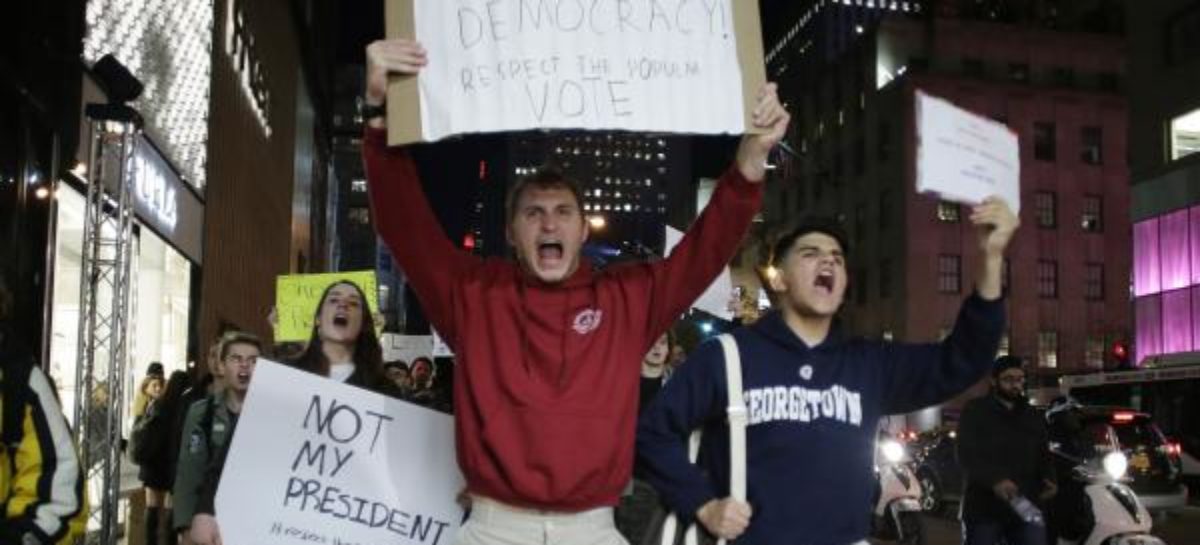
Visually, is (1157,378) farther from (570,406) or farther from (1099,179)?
(1099,179)

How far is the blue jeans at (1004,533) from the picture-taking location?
326 inches

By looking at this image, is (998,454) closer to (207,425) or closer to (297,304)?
(297,304)

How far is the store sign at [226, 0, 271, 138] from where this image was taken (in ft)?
75.1

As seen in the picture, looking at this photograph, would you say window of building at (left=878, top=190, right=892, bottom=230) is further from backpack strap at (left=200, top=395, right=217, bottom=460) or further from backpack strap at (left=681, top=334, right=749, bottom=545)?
backpack strap at (left=681, top=334, right=749, bottom=545)

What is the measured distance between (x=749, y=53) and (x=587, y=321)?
0.99 m

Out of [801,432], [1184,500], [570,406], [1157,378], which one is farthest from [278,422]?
[1157,378]

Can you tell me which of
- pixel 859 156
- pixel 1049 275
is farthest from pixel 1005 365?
pixel 859 156

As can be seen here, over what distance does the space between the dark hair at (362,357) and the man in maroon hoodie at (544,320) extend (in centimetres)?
159

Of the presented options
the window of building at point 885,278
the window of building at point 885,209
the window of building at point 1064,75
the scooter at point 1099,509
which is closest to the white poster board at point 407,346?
the scooter at point 1099,509

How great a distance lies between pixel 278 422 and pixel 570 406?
1.56 meters

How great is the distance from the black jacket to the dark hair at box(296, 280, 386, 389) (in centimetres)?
477

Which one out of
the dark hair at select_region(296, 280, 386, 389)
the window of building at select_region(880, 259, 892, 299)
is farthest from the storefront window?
the window of building at select_region(880, 259, 892, 299)

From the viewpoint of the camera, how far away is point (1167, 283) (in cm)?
3750

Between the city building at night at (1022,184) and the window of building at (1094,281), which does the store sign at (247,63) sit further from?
the window of building at (1094,281)
